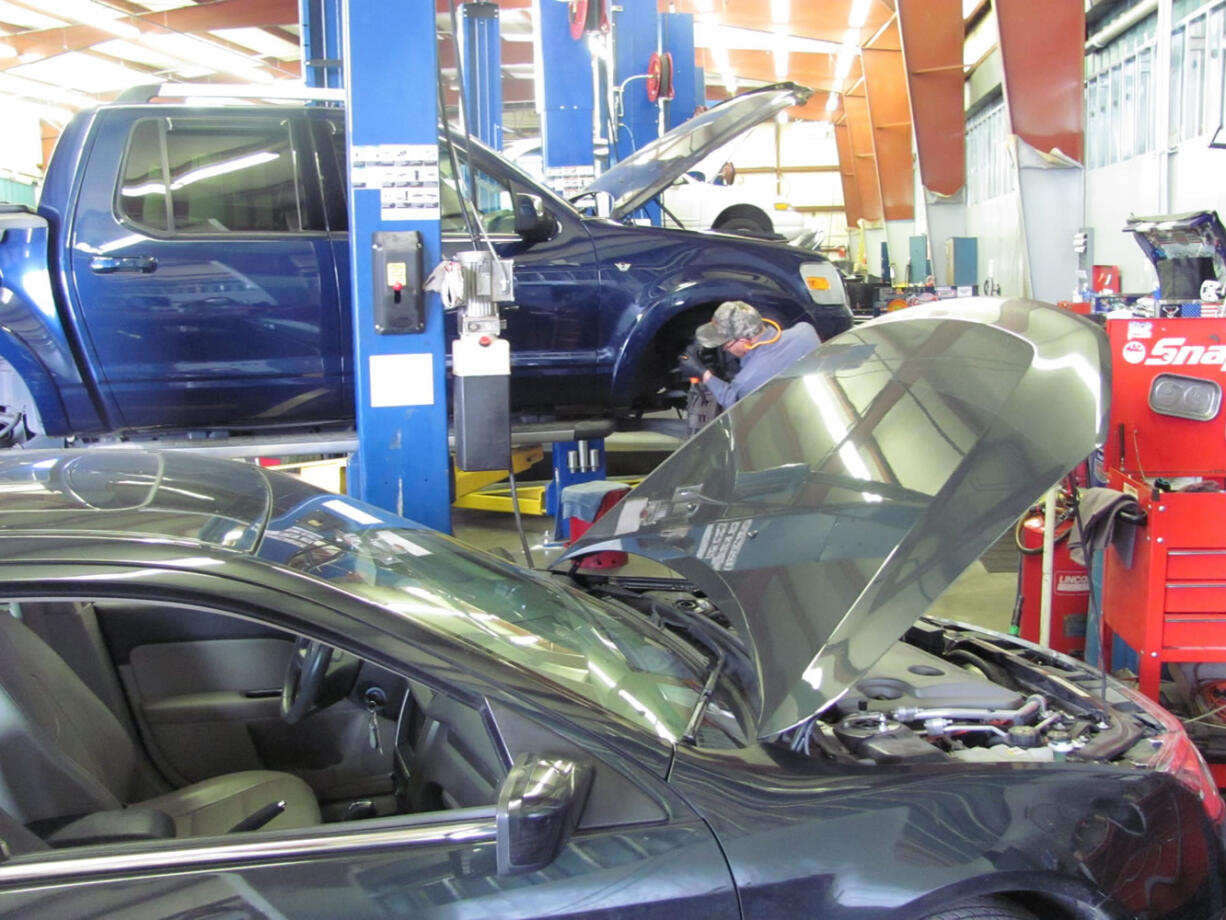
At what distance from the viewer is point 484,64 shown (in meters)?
9.80

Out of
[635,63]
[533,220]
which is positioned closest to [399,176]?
[533,220]

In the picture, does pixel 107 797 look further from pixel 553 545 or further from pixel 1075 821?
pixel 553 545

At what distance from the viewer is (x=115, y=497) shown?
1.71m

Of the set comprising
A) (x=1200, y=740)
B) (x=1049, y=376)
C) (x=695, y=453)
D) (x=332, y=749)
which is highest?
(x=1049, y=376)

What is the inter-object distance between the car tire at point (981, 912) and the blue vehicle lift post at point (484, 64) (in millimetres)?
8333

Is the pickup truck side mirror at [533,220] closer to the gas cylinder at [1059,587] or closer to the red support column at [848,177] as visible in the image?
the gas cylinder at [1059,587]

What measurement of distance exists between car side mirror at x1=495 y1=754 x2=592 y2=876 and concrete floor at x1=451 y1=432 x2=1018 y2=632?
1.51m

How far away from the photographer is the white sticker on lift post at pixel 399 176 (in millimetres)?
3418

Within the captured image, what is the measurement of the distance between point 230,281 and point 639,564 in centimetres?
242

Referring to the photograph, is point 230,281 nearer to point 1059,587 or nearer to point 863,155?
point 1059,587

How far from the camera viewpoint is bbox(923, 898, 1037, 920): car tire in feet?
5.35

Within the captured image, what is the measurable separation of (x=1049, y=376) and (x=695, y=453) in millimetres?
1003

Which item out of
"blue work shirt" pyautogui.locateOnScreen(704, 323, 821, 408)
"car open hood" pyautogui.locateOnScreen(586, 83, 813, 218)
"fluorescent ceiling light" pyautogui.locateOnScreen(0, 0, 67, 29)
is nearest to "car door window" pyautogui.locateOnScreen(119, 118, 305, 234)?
"car open hood" pyautogui.locateOnScreen(586, 83, 813, 218)

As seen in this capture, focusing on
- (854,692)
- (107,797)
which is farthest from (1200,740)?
(107,797)
